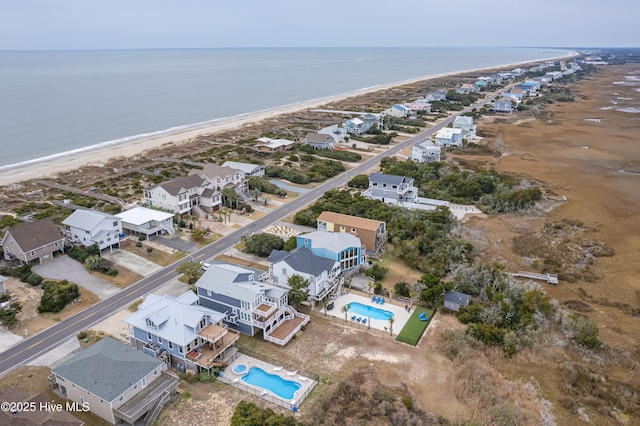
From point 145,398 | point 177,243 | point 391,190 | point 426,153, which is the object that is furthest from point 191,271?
point 426,153

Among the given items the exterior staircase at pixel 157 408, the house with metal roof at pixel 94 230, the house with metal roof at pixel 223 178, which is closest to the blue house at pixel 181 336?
the exterior staircase at pixel 157 408

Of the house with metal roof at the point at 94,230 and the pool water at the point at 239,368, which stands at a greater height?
the house with metal roof at the point at 94,230

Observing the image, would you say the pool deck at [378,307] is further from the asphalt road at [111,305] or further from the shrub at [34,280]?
the shrub at [34,280]

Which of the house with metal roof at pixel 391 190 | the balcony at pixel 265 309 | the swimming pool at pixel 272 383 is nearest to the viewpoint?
the swimming pool at pixel 272 383

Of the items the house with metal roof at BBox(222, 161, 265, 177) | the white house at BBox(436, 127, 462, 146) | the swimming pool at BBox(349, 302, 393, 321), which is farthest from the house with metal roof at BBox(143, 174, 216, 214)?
the white house at BBox(436, 127, 462, 146)

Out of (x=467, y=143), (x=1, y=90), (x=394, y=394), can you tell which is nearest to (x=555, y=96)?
(x=467, y=143)

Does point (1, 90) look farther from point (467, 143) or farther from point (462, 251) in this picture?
point (462, 251)

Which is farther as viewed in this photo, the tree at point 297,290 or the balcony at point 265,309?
the tree at point 297,290
